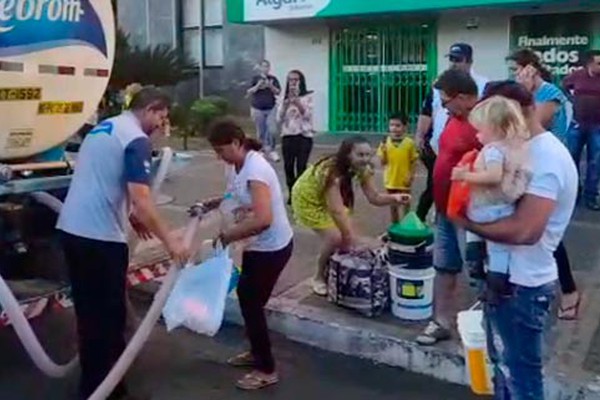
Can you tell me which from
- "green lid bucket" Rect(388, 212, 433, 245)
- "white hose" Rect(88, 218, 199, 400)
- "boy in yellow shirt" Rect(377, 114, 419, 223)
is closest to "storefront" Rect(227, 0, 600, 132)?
"boy in yellow shirt" Rect(377, 114, 419, 223)

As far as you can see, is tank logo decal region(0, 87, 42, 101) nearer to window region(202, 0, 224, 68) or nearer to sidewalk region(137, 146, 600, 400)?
sidewalk region(137, 146, 600, 400)

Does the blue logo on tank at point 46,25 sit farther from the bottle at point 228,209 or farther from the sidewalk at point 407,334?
the sidewalk at point 407,334

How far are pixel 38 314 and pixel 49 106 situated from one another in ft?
4.27

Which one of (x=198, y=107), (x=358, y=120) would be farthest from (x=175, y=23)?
(x=358, y=120)

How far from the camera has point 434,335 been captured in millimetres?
4980

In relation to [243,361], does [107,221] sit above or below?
above

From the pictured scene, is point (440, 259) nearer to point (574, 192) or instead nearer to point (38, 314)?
point (574, 192)

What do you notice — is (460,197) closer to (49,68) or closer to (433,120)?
(49,68)

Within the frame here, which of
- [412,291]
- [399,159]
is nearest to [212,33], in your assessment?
[399,159]

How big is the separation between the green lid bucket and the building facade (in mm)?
13266

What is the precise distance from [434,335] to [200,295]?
148 cm

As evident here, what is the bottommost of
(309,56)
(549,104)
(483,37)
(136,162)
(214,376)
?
(214,376)

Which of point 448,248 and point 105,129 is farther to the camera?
point 448,248

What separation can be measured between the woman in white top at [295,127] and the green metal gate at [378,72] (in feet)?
18.8
